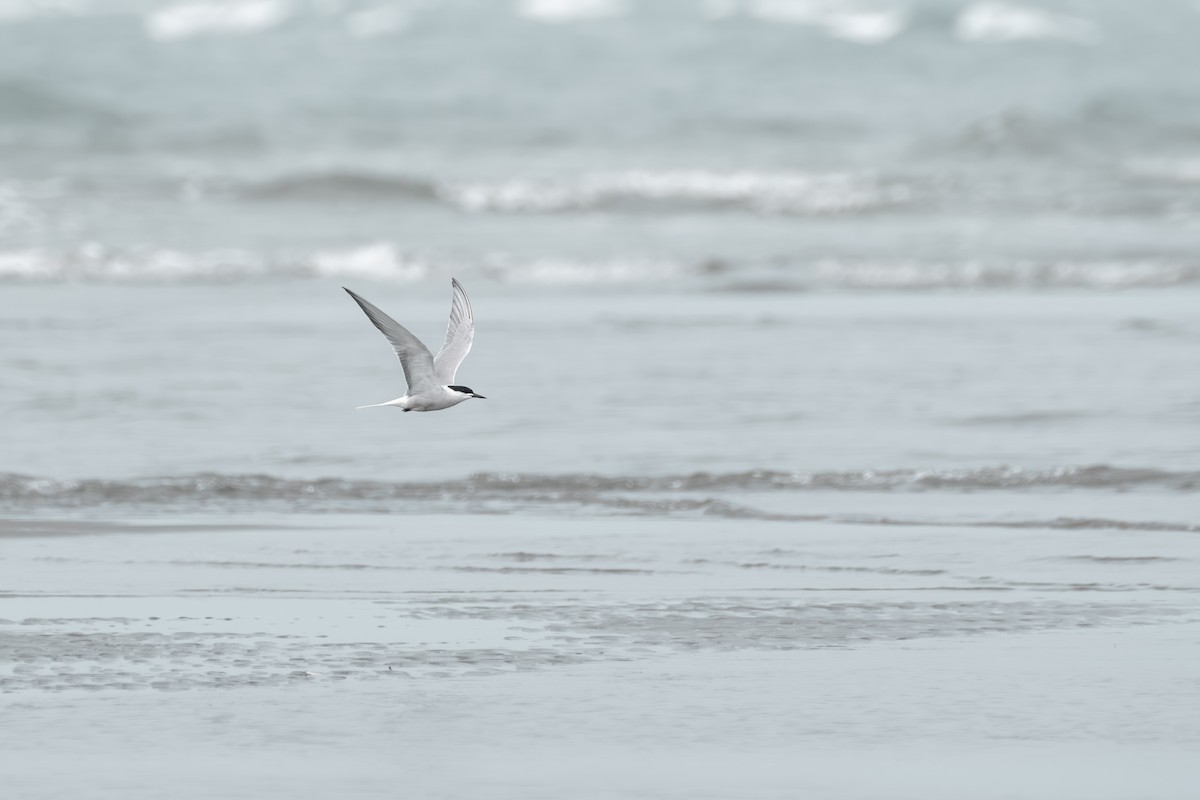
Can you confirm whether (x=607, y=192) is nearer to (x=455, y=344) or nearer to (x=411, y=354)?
(x=455, y=344)

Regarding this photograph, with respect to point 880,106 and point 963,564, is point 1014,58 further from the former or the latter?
point 963,564

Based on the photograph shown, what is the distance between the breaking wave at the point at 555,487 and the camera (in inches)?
315

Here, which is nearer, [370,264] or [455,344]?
[455,344]

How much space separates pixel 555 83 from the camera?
37250mm

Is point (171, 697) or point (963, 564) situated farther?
point (963, 564)

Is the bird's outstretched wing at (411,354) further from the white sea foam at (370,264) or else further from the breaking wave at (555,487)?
the white sea foam at (370,264)

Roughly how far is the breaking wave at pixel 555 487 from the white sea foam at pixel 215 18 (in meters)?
32.4

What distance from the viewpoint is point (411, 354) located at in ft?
23.0

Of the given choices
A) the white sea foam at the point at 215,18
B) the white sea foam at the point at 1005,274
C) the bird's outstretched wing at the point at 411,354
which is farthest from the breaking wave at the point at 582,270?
the white sea foam at the point at 215,18

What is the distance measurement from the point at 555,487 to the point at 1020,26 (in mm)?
32932

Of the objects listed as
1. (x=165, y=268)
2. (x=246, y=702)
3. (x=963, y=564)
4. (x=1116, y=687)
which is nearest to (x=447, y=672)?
(x=246, y=702)

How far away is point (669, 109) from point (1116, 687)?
31.3 meters

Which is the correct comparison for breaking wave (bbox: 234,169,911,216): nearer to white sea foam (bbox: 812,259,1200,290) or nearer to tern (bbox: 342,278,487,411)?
white sea foam (bbox: 812,259,1200,290)

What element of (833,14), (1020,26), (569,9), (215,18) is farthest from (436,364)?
(215,18)
